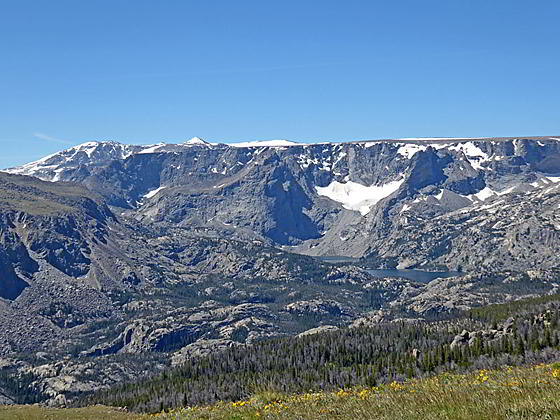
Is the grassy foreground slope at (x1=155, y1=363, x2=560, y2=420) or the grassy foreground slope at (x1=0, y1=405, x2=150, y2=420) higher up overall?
the grassy foreground slope at (x1=155, y1=363, x2=560, y2=420)

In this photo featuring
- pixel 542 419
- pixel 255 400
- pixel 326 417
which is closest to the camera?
pixel 542 419

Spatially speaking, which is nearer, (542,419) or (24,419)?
(542,419)

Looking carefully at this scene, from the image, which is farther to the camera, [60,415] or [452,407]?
Result: [60,415]

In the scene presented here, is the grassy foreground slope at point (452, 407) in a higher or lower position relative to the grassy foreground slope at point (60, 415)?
higher

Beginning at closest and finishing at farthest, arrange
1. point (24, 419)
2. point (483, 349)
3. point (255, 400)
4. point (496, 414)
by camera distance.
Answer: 1. point (496, 414)
2. point (255, 400)
3. point (24, 419)
4. point (483, 349)

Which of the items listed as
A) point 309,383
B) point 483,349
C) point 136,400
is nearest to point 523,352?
point 483,349

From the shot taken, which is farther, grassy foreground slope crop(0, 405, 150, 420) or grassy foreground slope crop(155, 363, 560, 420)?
grassy foreground slope crop(0, 405, 150, 420)

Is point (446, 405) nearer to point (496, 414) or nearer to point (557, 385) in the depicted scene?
point (496, 414)

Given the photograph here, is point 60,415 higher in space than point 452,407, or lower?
lower

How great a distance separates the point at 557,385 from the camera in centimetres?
2425

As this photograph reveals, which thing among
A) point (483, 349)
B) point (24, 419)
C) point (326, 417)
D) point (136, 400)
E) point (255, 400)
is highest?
point (326, 417)

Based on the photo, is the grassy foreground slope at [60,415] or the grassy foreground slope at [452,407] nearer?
the grassy foreground slope at [452,407]

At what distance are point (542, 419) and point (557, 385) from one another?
26.3 ft

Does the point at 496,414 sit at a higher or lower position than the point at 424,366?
higher
